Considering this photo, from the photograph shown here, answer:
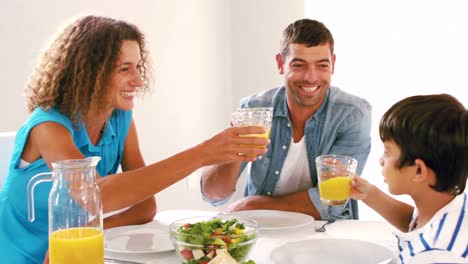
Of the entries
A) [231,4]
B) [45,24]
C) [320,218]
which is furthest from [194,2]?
[320,218]

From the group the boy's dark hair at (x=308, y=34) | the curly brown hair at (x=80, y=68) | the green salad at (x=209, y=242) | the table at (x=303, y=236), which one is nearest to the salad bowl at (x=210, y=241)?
the green salad at (x=209, y=242)

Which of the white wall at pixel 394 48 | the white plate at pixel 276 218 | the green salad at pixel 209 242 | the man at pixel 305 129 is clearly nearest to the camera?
the green salad at pixel 209 242

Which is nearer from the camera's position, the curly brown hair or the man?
the curly brown hair

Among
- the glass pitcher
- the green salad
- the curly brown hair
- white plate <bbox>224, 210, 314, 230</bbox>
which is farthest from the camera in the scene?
the curly brown hair

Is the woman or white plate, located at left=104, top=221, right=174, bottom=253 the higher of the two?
the woman

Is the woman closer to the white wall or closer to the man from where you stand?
the man

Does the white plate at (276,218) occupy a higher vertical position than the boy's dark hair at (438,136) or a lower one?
lower

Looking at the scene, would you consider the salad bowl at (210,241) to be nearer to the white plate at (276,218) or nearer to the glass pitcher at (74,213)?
the glass pitcher at (74,213)

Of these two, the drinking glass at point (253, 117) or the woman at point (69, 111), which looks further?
the woman at point (69, 111)

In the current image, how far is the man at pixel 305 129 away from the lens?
2.21 metres

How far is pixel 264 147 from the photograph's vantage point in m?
1.59

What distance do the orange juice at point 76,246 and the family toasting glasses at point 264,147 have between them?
0.15 metres

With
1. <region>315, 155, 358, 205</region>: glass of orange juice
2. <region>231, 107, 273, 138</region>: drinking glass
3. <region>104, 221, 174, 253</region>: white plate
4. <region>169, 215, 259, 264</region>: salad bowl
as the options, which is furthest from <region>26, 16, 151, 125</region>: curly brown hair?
<region>315, 155, 358, 205</region>: glass of orange juice

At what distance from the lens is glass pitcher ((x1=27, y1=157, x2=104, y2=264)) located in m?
1.11
